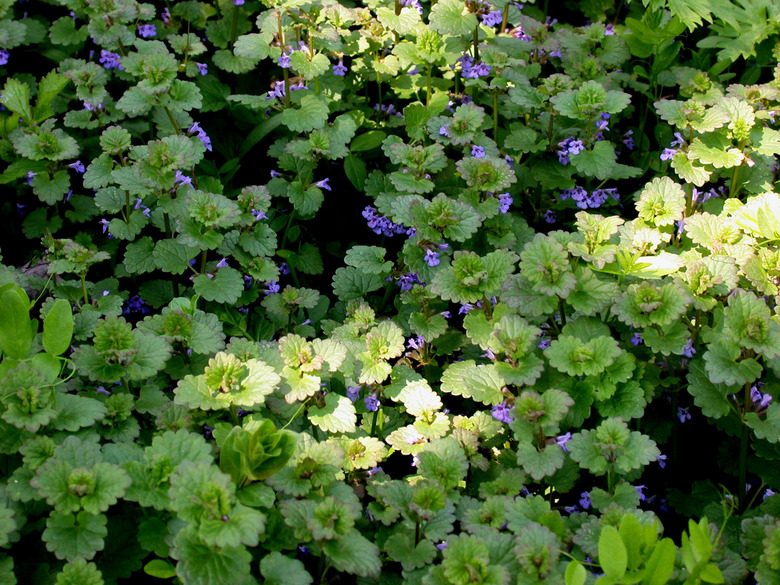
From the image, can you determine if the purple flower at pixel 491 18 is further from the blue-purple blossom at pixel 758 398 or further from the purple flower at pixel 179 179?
the blue-purple blossom at pixel 758 398

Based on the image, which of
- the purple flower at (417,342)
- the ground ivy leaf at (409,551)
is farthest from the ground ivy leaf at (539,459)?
the purple flower at (417,342)

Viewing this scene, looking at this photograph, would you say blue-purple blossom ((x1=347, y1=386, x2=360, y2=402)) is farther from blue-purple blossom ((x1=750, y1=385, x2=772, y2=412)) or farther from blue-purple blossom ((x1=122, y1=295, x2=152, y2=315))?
blue-purple blossom ((x1=750, y1=385, x2=772, y2=412))

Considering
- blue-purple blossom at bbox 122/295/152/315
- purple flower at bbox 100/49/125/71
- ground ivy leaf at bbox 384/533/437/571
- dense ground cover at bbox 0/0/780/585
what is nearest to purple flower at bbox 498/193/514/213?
dense ground cover at bbox 0/0/780/585

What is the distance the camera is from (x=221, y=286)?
11.7 ft

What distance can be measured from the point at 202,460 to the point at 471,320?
4.35 ft

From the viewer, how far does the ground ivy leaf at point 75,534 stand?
7.70ft

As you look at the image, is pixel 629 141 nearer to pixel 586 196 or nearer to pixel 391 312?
pixel 586 196

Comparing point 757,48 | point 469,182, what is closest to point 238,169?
point 469,182

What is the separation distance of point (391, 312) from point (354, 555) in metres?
1.91

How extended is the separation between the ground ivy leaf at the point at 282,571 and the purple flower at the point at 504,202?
6.52 ft

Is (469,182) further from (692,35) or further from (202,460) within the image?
(692,35)

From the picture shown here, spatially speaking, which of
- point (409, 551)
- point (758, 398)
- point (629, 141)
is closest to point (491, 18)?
point (629, 141)

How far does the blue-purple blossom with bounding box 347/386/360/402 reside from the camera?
10.6 ft

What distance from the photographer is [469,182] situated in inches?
142
